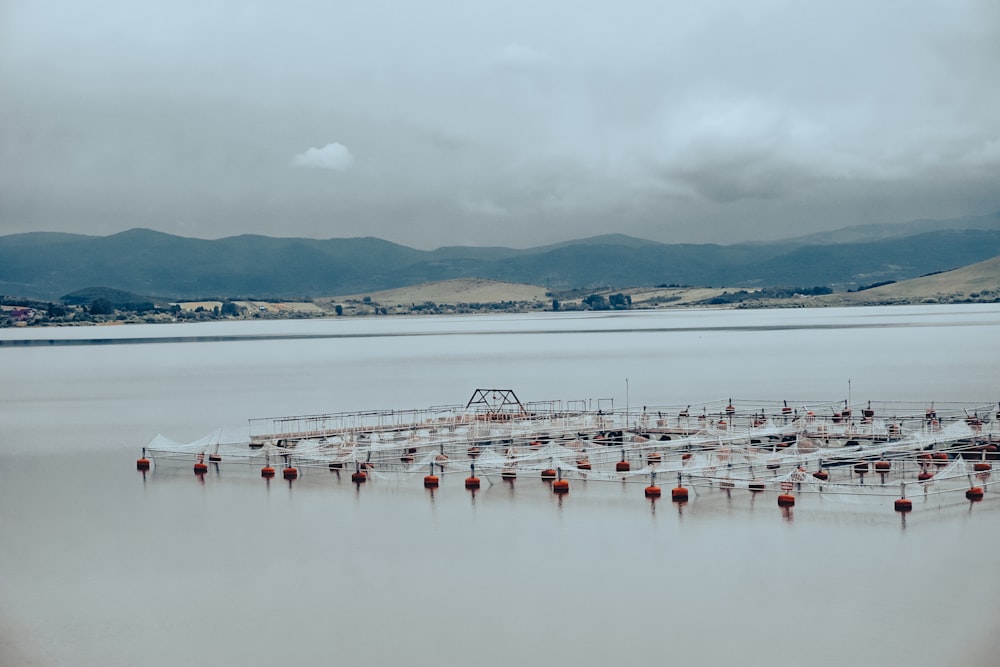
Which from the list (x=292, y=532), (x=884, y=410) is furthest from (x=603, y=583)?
Result: (x=884, y=410)

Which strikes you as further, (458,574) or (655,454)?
(655,454)

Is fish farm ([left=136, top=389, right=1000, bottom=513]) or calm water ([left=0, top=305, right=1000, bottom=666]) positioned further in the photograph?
fish farm ([left=136, top=389, right=1000, bottom=513])

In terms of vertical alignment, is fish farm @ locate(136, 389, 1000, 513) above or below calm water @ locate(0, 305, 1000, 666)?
above

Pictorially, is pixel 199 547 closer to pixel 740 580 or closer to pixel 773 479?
pixel 740 580

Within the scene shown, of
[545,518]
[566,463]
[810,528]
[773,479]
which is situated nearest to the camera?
[810,528]

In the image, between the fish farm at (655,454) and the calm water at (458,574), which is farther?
the fish farm at (655,454)

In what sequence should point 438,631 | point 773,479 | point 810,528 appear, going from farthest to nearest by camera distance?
point 773,479 → point 810,528 → point 438,631

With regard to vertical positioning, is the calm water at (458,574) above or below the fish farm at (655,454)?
below

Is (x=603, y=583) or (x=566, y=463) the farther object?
(x=566, y=463)

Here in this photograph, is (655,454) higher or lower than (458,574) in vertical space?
higher

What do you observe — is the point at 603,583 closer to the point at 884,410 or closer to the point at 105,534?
the point at 105,534
